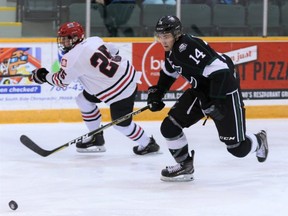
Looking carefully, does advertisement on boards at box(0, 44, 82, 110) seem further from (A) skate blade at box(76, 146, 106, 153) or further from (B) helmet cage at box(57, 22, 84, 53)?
(B) helmet cage at box(57, 22, 84, 53)

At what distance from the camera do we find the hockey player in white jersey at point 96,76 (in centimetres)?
450

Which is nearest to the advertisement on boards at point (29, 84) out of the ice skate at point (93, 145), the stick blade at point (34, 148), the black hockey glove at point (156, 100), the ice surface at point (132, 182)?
the ice surface at point (132, 182)

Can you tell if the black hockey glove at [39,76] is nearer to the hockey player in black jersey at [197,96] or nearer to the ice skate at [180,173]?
the hockey player in black jersey at [197,96]

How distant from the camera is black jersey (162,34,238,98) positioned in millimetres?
3707

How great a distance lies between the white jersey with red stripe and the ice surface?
44cm

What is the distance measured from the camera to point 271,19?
6.76 metres

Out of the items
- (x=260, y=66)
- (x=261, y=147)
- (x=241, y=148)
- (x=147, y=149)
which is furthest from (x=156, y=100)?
(x=260, y=66)

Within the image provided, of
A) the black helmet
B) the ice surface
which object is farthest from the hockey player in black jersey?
the ice surface

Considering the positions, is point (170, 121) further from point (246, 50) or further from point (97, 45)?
point (246, 50)

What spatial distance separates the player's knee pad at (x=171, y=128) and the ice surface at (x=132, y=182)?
0.89ft

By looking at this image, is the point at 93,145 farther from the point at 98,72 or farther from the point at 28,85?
the point at 28,85

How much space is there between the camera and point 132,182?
4074mm

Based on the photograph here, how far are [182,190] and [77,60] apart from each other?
3.67 feet

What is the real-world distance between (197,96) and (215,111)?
0.73 feet
